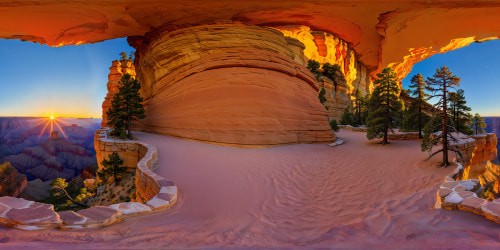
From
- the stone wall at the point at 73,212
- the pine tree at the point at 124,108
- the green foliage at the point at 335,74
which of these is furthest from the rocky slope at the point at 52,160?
the stone wall at the point at 73,212

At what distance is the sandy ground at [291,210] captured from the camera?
281 centimetres

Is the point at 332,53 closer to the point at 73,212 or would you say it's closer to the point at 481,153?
the point at 481,153

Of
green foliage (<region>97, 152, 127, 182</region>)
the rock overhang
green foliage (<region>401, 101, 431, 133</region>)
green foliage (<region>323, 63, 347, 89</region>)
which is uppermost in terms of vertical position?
green foliage (<region>323, 63, 347, 89</region>)

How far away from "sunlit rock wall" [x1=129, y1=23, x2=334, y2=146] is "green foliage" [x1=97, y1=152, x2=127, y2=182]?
3.30 metres

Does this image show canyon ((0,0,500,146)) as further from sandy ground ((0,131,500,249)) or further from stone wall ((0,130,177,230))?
stone wall ((0,130,177,230))

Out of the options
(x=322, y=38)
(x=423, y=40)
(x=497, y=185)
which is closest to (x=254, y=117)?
(x=423, y=40)

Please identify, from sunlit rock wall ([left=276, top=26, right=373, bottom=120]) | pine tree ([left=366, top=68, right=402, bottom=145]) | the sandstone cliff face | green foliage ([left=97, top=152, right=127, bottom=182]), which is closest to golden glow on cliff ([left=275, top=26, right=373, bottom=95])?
sunlit rock wall ([left=276, top=26, right=373, bottom=120])

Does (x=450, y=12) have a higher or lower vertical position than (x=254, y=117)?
higher

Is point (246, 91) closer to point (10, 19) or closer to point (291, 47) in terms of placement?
point (291, 47)

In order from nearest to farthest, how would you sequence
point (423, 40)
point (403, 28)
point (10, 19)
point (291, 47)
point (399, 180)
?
point (399, 180) → point (10, 19) → point (403, 28) → point (423, 40) → point (291, 47)

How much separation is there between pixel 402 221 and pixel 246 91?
399 inches

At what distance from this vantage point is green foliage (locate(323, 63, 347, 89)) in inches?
1256

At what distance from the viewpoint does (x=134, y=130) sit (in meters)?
18.4

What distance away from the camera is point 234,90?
13000 mm
